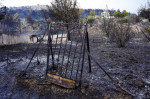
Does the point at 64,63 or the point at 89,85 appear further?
the point at 64,63

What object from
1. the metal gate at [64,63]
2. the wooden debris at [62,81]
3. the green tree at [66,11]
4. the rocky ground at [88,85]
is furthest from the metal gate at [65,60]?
the green tree at [66,11]

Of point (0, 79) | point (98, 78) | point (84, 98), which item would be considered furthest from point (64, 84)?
point (0, 79)

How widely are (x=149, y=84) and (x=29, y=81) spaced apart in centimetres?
404

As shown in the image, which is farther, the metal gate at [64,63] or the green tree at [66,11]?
→ the green tree at [66,11]

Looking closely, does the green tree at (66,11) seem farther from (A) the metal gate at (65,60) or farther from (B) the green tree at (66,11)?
(A) the metal gate at (65,60)

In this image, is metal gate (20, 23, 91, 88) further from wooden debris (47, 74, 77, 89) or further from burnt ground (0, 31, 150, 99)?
burnt ground (0, 31, 150, 99)

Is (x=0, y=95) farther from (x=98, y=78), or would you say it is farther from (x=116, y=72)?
(x=116, y=72)

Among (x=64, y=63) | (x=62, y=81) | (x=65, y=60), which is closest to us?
(x=62, y=81)

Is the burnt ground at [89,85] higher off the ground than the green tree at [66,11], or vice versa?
the green tree at [66,11]

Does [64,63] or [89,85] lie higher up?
[64,63]

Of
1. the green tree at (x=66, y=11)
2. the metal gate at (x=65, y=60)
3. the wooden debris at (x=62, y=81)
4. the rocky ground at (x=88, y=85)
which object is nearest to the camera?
the rocky ground at (x=88, y=85)

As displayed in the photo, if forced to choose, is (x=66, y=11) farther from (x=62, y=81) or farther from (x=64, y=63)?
(x=62, y=81)

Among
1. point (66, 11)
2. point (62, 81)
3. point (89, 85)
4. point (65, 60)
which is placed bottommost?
point (89, 85)

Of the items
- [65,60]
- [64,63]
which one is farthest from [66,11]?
[64,63]
